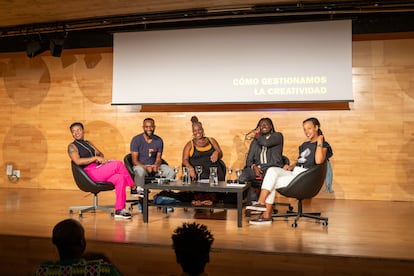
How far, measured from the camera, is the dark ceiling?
6.68m

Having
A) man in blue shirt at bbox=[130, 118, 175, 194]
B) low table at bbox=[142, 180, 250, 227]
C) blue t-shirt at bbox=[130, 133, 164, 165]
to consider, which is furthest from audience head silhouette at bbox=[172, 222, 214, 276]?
blue t-shirt at bbox=[130, 133, 164, 165]

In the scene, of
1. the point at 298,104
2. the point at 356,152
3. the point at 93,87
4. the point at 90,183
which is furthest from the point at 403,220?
the point at 93,87

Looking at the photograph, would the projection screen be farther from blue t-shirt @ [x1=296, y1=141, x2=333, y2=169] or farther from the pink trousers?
the pink trousers

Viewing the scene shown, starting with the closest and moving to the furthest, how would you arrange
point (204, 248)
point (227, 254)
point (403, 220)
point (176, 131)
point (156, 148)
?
point (204, 248) < point (227, 254) < point (403, 220) < point (156, 148) < point (176, 131)

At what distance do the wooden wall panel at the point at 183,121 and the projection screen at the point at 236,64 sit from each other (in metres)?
0.51

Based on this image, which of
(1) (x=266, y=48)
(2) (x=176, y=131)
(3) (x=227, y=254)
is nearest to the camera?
(3) (x=227, y=254)

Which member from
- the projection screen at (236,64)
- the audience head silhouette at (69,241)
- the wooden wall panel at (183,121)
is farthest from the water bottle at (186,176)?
the audience head silhouette at (69,241)

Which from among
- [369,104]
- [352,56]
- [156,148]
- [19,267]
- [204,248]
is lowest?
[19,267]

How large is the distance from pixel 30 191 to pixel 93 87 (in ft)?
6.88

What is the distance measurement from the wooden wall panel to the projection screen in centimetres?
51

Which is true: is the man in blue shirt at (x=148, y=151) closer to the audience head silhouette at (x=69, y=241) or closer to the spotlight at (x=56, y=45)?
the spotlight at (x=56, y=45)

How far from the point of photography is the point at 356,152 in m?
7.39

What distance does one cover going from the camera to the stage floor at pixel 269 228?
13.1 feet

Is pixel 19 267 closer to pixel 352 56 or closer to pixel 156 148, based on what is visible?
pixel 156 148
